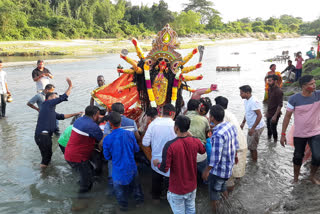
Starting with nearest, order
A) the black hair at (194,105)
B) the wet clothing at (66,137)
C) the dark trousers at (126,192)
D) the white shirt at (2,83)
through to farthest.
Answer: the dark trousers at (126,192) < the black hair at (194,105) < the wet clothing at (66,137) < the white shirt at (2,83)

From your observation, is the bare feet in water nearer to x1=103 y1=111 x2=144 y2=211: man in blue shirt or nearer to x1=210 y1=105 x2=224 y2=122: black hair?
x1=210 y1=105 x2=224 y2=122: black hair

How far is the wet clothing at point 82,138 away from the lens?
14.5 ft

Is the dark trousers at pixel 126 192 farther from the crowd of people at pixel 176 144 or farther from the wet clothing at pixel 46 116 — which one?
the wet clothing at pixel 46 116

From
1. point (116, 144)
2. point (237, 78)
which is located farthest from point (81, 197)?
point (237, 78)

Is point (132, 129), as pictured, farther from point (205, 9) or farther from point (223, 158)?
point (205, 9)

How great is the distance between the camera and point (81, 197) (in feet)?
16.2

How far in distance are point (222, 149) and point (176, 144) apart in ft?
2.54

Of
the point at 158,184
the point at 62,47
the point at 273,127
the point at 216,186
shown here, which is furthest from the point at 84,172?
the point at 62,47

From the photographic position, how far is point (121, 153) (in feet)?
13.6

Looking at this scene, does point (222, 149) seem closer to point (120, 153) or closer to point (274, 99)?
point (120, 153)

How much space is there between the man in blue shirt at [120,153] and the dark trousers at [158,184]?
333mm

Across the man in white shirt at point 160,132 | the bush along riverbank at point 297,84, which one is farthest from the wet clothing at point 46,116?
the bush along riverbank at point 297,84

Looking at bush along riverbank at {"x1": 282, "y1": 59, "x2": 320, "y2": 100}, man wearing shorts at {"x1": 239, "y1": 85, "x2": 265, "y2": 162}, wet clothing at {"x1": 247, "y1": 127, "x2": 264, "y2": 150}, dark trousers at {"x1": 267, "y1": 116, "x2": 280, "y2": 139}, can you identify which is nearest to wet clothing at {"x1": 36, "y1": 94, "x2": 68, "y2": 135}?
man wearing shorts at {"x1": 239, "y1": 85, "x2": 265, "y2": 162}

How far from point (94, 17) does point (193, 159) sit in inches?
2503
